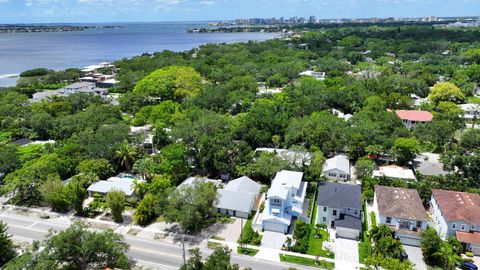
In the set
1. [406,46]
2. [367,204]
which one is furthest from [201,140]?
[406,46]

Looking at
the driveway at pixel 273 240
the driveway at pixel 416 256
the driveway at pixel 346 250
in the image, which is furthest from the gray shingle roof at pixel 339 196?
the driveway at pixel 416 256

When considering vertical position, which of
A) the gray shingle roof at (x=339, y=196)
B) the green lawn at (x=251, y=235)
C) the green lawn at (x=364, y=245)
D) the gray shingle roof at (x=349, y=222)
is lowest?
the green lawn at (x=364, y=245)

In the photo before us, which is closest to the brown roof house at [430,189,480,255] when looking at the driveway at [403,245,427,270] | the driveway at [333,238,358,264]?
the driveway at [403,245,427,270]

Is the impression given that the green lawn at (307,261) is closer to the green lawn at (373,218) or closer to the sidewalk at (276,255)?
the sidewalk at (276,255)

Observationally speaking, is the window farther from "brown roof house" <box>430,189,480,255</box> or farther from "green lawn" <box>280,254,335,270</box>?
"brown roof house" <box>430,189,480,255</box>

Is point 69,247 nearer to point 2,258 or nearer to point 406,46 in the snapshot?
point 2,258

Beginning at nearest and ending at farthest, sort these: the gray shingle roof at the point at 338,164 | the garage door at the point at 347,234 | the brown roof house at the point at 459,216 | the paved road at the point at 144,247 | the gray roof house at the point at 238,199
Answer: the paved road at the point at 144,247 → the brown roof house at the point at 459,216 → the garage door at the point at 347,234 → the gray roof house at the point at 238,199 → the gray shingle roof at the point at 338,164

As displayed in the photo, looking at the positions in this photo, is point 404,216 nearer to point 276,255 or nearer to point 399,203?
point 399,203
